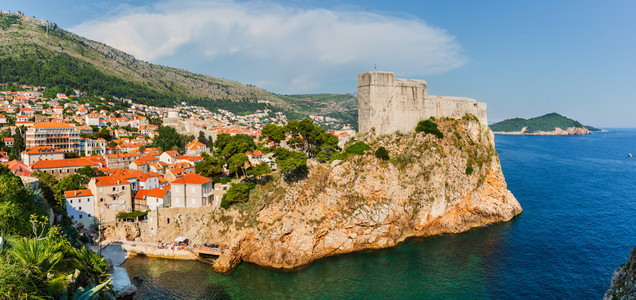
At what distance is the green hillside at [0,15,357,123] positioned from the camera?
86750 millimetres

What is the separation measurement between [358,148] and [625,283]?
21941 mm

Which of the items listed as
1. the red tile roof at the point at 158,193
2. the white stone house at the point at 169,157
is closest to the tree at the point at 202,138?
the white stone house at the point at 169,157

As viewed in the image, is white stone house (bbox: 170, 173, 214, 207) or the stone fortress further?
the stone fortress

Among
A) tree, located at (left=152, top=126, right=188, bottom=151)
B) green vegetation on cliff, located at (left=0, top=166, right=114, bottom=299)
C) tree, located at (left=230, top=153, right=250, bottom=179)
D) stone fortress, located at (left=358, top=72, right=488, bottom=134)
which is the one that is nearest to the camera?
green vegetation on cliff, located at (left=0, top=166, right=114, bottom=299)

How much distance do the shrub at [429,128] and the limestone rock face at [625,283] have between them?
2361 cm

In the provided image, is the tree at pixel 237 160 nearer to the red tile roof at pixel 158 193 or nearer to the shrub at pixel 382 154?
the red tile roof at pixel 158 193

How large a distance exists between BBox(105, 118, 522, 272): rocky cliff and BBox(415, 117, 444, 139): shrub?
2.43 ft

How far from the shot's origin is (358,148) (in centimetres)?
3030

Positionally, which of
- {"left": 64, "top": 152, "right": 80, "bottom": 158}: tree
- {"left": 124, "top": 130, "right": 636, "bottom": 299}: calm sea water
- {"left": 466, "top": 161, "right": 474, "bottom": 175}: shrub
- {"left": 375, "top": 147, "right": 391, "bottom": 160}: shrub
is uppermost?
{"left": 375, "top": 147, "right": 391, "bottom": 160}: shrub

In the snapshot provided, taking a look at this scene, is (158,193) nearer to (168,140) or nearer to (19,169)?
(19,169)

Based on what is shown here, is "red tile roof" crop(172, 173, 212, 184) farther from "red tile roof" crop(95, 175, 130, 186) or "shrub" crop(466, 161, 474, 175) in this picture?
"shrub" crop(466, 161, 474, 175)

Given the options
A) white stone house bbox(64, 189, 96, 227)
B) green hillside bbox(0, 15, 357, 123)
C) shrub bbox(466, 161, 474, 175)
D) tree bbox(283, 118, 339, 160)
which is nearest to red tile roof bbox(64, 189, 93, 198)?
white stone house bbox(64, 189, 96, 227)

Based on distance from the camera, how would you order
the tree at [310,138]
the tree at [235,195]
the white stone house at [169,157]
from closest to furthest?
the tree at [235,195], the tree at [310,138], the white stone house at [169,157]

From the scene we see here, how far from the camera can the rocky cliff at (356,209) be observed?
83.8ft
